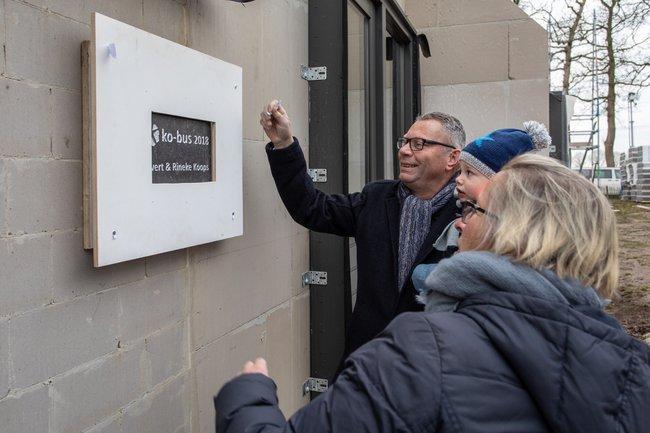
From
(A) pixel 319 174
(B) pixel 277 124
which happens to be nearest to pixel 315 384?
(A) pixel 319 174

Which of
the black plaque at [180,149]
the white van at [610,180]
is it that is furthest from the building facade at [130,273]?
the white van at [610,180]

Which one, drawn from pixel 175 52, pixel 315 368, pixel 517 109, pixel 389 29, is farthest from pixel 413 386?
pixel 517 109

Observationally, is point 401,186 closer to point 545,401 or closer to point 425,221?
point 425,221

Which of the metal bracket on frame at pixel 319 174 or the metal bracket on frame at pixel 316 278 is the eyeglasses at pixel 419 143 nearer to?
the metal bracket on frame at pixel 319 174

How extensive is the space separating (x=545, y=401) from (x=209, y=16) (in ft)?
6.11

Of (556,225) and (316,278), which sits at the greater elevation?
(556,225)

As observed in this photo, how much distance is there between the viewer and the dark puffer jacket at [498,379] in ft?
3.40

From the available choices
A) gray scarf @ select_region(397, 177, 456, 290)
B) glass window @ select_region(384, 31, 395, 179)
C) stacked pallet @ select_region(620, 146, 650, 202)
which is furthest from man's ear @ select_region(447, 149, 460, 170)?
stacked pallet @ select_region(620, 146, 650, 202)

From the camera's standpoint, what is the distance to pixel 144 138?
5.91 feet

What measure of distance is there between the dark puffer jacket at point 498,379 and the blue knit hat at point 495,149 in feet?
4.17

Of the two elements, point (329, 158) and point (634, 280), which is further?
point (634, 280)

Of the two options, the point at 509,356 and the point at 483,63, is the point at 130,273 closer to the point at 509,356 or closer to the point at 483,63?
the point at 509,356

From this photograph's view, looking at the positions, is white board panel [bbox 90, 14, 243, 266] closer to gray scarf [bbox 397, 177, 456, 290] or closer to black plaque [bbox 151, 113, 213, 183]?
black plaque [bbox 151, 113, 213, 183]

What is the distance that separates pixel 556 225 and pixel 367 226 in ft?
4.82
